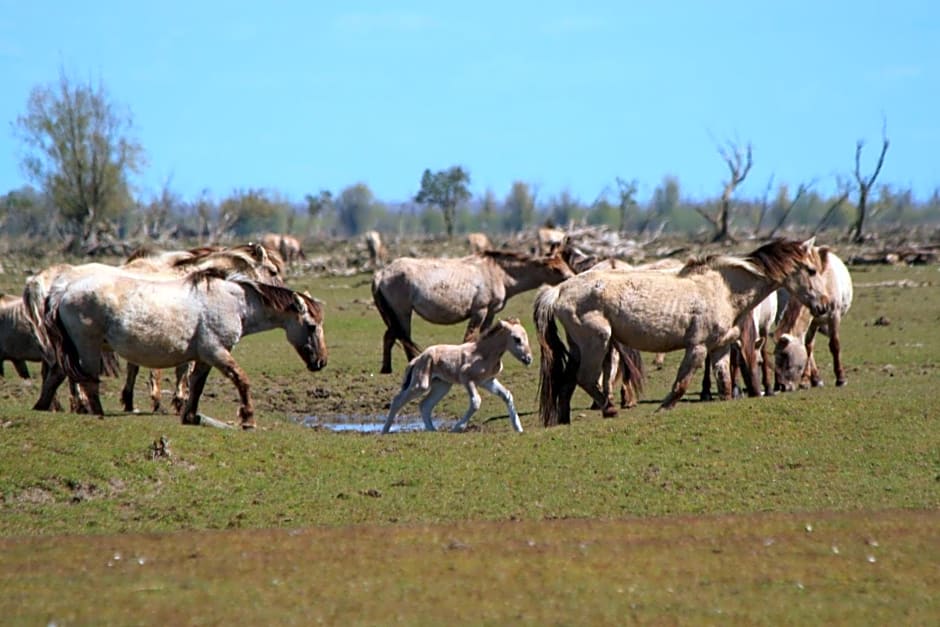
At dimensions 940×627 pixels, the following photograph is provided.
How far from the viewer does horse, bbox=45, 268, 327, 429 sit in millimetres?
13273

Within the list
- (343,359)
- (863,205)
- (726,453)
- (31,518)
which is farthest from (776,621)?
(863,205)

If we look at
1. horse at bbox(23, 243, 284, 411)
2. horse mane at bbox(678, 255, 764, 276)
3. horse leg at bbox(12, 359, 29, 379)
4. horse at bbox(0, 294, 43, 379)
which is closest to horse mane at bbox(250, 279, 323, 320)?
horse at bbox(23, 243, 284, 411)

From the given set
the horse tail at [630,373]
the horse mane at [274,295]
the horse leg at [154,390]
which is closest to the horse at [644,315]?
the horse tail at [630,373]

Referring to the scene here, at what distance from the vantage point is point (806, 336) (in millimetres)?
17469

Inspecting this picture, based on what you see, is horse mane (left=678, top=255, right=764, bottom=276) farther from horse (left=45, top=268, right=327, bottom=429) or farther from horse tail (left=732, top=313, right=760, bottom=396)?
horse (left=45, top=268, right=327, bottom=429)

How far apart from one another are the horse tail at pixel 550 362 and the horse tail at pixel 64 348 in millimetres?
4486

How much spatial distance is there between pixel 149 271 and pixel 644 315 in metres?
6.12

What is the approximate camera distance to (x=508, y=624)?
7453 mm

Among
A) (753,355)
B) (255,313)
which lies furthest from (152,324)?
(753,355)

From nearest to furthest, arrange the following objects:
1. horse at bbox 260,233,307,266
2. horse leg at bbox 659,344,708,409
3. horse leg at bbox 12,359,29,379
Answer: horse leg at bbox 659,344,708,409, horse leg at bbox 12,359,29,379, horse at bbox 260,233,307,266

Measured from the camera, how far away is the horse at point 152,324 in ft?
43.5

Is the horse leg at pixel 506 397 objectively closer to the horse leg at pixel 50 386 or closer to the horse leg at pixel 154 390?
the horse leg at pixel 154 390

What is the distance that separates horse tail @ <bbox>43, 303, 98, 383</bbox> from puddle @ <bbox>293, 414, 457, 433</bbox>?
10.1 ft

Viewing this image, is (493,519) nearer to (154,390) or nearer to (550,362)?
(550,362)
